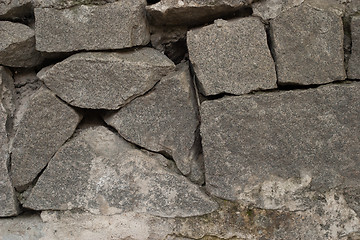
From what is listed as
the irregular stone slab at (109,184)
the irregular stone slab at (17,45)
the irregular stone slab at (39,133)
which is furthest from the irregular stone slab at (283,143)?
the irregular stone slab at (17,45)

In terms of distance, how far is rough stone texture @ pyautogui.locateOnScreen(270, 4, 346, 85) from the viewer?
1.68 m

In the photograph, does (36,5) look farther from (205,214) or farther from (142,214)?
(205,214)

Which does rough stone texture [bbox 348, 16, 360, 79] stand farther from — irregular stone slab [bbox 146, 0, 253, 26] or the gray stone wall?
irregular stone slab [bbox 146, 0, 253, 26]

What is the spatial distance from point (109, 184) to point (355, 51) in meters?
1.31

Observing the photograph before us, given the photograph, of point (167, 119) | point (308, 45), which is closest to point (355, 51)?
point (308, 45)

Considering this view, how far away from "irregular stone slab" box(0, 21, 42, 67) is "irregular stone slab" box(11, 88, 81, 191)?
20 cm

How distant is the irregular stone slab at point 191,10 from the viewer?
1.67 meters

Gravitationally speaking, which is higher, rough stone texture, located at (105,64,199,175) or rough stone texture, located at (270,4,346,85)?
rough stone texture, located at (270,4,346,85)

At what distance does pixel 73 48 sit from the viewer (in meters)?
1.73

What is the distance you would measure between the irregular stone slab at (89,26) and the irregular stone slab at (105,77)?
56mm

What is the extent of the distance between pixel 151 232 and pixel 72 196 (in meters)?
0.42

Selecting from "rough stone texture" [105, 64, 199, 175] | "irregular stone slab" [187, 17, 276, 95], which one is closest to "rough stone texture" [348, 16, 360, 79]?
"irregular stone slab" [187, 17, 276, 95]

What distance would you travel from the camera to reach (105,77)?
1733mm

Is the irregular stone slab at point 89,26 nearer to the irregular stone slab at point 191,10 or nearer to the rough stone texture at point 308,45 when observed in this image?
the irregular stone slab at point 191,10
